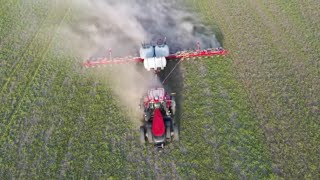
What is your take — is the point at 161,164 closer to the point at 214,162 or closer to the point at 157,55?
the point at 214,162

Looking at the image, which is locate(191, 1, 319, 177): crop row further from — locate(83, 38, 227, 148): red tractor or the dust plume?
locate(83, 38, 227, 148): red tractor

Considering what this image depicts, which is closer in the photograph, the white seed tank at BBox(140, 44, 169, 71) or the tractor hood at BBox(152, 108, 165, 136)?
the tractor hood at BBox(152, 108, 165, 136)

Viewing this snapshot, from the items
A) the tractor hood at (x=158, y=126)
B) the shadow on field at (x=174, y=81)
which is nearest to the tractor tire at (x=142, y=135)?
the tractor hood at (x=158, y=126)

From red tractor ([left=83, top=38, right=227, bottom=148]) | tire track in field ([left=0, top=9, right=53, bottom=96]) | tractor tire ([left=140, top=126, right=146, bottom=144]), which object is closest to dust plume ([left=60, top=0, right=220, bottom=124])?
red tractor ([left=83, top=38, right=227, bottom=148])

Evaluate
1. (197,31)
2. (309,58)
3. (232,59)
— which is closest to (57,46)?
(197,31)

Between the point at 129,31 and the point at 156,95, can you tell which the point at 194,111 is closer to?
the point at 156,95

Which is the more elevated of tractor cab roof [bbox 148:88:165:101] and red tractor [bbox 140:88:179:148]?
tractor cab roof [bbox 148:88:165:101]

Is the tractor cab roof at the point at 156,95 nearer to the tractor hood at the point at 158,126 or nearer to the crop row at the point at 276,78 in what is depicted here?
the tractor hood at the point at 158,126
